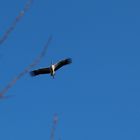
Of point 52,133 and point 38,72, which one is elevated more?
point 38,72

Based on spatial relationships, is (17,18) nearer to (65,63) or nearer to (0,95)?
(0,95)

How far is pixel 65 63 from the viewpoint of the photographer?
113ft

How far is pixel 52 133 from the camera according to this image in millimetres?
4863

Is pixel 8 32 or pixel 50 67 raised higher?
pixel 50 67

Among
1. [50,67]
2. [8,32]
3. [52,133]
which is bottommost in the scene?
[52,133]

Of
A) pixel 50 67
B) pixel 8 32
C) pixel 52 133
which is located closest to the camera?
pixel 8 32

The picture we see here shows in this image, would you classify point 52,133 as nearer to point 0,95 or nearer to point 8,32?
point 0,95

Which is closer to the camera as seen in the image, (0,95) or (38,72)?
(0,95)

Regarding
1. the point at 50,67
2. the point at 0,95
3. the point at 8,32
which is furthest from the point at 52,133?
the point at 50,67

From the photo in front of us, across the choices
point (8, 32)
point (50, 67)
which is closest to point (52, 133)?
point (8, 32)

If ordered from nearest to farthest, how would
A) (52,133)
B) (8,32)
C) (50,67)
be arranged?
(8,32) < (52,133) < (50,67)

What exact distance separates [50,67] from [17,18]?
29.5 metres

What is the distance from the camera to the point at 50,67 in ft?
112

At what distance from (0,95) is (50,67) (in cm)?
2946
